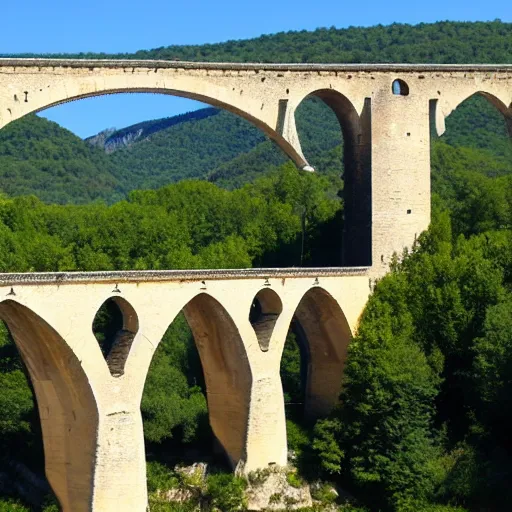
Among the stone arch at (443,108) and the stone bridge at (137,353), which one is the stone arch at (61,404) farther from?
the stone arch at (443,108)

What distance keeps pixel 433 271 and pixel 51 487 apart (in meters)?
13.2

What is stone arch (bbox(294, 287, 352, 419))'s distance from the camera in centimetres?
4156

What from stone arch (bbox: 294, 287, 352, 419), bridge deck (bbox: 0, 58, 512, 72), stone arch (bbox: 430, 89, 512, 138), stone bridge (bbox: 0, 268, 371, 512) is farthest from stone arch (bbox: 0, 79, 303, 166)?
stone arch (bbox: 430, 89, 512, 138)

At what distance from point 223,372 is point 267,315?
6.97 feet

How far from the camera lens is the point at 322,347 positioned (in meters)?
42.4

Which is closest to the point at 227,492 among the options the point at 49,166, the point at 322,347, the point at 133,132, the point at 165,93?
the point at 322,347

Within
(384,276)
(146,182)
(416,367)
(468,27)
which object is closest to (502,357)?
(416,367)

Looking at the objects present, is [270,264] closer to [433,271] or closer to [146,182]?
[433,271]

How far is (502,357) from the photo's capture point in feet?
125

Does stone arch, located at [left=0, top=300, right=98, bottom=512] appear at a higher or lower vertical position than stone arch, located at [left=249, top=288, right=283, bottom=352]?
lower

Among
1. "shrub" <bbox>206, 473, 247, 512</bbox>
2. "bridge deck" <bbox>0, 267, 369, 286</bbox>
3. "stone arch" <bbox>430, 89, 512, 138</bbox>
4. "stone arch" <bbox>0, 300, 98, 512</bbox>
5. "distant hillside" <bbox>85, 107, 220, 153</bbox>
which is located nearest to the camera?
"bridge deck" <bbox>0, 267, 369, 286</bbox>

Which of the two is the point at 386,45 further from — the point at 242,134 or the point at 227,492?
the point at 227,492

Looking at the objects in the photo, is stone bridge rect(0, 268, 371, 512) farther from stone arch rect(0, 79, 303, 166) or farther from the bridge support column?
stone arch rect(0, 79, 303, 166)

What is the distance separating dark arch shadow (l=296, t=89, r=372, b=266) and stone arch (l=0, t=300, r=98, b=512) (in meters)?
11.5
